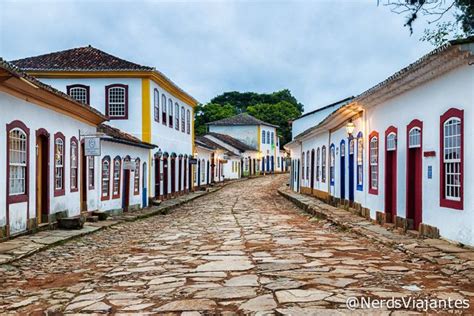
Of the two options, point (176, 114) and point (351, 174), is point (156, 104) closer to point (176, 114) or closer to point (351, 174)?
point (176, 114)

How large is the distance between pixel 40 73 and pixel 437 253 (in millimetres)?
20332

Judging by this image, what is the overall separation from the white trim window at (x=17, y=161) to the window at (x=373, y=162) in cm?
927

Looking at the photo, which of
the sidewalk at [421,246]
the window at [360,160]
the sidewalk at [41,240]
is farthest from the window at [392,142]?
the sidewalk at [41,240]

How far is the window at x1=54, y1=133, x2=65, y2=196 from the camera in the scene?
1516 centimetres

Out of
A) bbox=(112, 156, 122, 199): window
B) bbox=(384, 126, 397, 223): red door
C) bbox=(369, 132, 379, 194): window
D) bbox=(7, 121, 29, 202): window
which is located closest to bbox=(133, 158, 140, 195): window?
bbox=(112, 156, 122, 199): window

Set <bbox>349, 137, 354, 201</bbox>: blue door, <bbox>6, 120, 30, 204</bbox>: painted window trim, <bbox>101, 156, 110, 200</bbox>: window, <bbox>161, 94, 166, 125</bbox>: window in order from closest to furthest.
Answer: <bbox>6, 120, 30, 204</bbox>: painted window trim → <bbox>349, 137, 354, 201</bbox>: blue door → <bbox>101, 156, 110, 200</bbox>: window → <bbox>161, 94, 166, 125</bbox>: window

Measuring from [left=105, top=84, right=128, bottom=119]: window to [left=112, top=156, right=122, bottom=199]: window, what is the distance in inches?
181

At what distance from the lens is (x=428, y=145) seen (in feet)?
38.4

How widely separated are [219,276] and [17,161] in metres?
6.79

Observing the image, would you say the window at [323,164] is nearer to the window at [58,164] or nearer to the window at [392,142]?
the window at [392,142]

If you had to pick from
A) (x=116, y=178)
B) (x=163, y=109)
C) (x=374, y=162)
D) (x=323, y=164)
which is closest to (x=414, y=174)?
(x=374, y=162)

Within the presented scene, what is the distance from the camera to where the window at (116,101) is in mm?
24766

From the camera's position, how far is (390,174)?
48.1 ft

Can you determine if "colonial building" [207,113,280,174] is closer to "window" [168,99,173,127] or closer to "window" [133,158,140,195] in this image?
"window" [168,99,173,127]
